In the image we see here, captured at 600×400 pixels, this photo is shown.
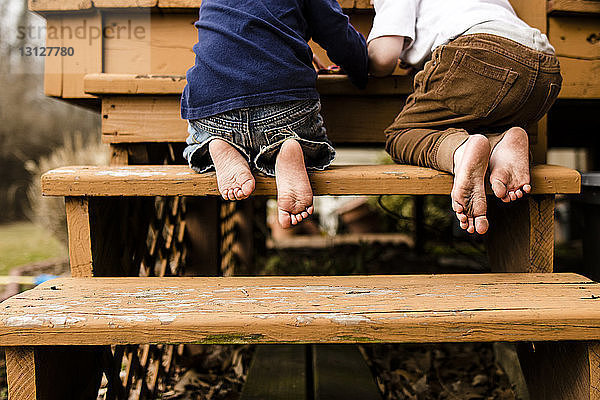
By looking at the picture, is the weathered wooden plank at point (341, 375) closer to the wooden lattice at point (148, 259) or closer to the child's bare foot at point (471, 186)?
the wooden lattice at point (148, 259)

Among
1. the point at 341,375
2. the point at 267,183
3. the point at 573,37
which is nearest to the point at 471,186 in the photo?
the point at 267,183

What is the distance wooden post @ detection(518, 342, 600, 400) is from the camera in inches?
37.5

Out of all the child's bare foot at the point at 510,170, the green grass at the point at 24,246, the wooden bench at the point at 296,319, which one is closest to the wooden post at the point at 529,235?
the child's bare foot at the point at 510,170

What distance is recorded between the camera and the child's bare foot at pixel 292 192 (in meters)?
1.22

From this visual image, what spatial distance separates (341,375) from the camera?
1.69 meters

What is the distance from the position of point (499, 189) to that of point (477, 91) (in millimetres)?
332

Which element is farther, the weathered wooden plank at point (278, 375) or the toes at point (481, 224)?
the weathered wooden plank at point (278, 375)

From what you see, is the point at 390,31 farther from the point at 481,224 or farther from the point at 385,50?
the point at 481,224

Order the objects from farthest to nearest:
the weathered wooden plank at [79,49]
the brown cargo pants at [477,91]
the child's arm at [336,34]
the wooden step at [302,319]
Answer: the weathered wooden plank at [79,49] < the child's arm at [336,34] < the brown cargo pants at [477,91] < the wooden step at [302,319]

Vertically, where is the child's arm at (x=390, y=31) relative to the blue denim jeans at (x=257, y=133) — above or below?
above

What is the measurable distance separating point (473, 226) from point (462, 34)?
0.60 m

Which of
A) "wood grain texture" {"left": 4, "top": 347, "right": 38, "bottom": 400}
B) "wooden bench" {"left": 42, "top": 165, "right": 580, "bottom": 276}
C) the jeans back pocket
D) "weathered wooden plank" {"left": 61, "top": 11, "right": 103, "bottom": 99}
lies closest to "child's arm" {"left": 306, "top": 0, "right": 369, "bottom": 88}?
the jeans back pocket

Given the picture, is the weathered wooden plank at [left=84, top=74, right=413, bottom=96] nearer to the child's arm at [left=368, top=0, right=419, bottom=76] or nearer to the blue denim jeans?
the child's arm at [left=368, top=0, right=419, bottom=76]

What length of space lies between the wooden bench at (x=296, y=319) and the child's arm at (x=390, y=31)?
811 mm
